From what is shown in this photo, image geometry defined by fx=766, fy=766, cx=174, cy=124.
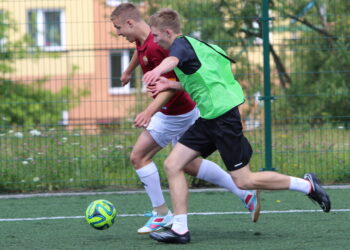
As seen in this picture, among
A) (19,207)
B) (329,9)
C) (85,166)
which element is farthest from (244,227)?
(329,9)

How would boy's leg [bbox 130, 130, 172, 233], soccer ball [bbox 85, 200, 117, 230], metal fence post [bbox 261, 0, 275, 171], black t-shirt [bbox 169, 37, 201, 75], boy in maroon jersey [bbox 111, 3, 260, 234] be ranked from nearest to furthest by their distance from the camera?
black t-shirt [bbox 169, 37, 201, 75] < soccer ball [bbox 85, 200, 117, 230] < boy in maroon jersey [bbox 111, 3, 260, 234] < boy's leg [bbox 130, 130, 172, 233] < metal fence post [bbox 261, 0, 275, 171]

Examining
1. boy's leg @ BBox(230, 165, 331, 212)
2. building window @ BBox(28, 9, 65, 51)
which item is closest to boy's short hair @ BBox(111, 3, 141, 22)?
boy's leg @ BBox(230, 165, 331, 212)

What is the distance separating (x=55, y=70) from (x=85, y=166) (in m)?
1.18

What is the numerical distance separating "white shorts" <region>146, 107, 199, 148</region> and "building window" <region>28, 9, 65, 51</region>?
9.49 ft

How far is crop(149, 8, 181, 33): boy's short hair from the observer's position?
5.34 m

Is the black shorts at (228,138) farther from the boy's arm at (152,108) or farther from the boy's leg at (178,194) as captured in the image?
the boy's arm at (152,108)

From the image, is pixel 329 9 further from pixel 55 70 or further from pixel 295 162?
pixel 55 70

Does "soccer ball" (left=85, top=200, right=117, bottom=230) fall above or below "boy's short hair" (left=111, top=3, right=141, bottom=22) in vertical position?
below

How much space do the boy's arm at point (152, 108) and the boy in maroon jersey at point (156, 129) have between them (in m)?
0.29

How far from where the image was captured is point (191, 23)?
9.49m

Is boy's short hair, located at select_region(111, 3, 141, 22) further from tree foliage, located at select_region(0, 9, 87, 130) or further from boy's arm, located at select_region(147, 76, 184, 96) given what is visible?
tree foliage, located at select_region(0, 9, 87, 130)

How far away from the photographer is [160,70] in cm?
504

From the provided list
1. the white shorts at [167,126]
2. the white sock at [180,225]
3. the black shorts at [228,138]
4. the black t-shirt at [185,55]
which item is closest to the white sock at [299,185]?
the black shorts at [228,138]

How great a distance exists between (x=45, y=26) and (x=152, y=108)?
177 inches
